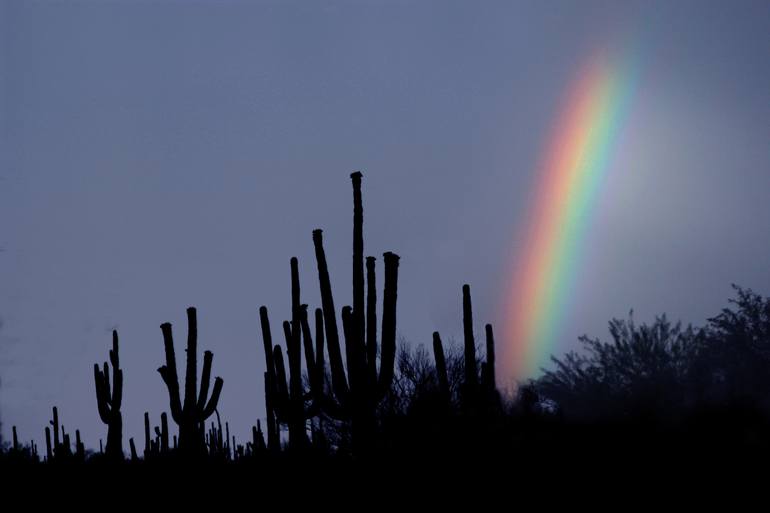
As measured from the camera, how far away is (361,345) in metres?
15.7

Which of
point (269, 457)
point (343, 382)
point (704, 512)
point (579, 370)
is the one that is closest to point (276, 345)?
point (269, 457)

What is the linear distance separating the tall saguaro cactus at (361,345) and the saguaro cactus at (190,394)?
455cm

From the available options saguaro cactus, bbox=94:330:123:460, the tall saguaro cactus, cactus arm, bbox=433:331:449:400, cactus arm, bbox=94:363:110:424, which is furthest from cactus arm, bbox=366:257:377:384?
cactus arm, bbox=94:363:110:424

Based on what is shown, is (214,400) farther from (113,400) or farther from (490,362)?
(490,362)

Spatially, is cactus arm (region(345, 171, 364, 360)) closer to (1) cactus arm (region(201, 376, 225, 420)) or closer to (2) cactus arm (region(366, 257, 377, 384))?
(2) cactus arm (region(366, 257, 377, 384))

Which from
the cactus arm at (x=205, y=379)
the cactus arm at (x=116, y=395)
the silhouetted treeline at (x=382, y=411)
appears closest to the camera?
the silhouetted treeline at (x=382, y=411)

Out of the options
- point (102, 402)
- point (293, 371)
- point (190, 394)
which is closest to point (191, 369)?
point (190, 394)

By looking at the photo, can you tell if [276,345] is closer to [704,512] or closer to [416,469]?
[416,469]

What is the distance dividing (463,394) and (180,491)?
17.5 ft

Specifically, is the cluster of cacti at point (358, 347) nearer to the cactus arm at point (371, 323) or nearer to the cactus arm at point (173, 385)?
the cactus arm at point (371, 323)

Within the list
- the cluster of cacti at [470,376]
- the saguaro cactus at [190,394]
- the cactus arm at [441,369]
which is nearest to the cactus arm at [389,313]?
the cluster of cacti at [470,376]

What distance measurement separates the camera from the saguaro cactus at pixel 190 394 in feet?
66.2

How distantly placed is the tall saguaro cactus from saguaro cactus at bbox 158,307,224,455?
4551 millimetres

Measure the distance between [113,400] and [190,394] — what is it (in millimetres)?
3905
